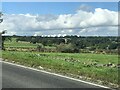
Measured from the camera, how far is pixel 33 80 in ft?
41.3

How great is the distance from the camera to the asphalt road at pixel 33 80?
11.6 meters

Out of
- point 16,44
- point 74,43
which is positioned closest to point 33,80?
point 74,43

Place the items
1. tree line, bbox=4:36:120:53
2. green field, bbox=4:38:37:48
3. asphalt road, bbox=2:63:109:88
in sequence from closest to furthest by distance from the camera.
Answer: asphalt road, bbox=2:63:109:88 < tree line, bbox=4:36:120:53 < green field, bbox=4:38:37:48

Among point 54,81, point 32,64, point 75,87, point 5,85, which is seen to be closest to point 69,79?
point 54,81

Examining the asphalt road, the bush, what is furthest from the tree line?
the asphalt road

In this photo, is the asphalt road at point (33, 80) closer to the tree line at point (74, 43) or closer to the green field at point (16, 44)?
the tree line at point (74, 43)

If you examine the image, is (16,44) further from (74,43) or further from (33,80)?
(33,80)

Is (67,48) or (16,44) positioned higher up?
(16,44)

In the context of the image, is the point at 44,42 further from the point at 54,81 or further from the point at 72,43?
the point at 54,81

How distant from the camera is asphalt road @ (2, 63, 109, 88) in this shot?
38.1ft

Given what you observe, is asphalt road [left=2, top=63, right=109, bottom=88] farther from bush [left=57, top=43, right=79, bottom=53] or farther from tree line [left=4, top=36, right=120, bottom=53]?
bush [left=57, top=43, right=79, bottom=53]

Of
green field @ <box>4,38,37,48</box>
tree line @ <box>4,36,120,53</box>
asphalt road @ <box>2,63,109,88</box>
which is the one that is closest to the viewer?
asphalt road @ <box>2,63,109,88</box>

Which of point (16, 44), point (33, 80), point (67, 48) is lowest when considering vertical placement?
point (33, 80)

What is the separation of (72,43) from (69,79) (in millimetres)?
16580
